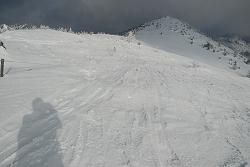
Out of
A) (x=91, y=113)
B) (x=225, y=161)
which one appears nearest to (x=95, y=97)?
(x=91, y=113)

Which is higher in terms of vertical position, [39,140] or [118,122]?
[118,122]

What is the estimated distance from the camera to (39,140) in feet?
7.27

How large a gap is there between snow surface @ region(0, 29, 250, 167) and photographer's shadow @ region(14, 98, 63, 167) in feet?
0.04

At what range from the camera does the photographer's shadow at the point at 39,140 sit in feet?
6.11

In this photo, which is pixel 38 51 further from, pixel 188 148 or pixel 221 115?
pixel 221 115

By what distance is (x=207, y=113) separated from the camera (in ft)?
11.0

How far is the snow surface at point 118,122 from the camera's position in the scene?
205 cm

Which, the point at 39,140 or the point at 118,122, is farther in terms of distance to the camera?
the point at 118,122

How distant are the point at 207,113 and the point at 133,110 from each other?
2.18m

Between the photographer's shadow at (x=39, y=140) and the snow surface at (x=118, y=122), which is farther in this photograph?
the snow surface at (x=118, y=122)

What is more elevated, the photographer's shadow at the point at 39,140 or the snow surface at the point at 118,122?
the snow surface at the point at 118,122

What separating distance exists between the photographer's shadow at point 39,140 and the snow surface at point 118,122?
1 cm

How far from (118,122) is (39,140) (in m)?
1.63

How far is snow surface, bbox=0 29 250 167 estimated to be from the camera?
2049 mm
